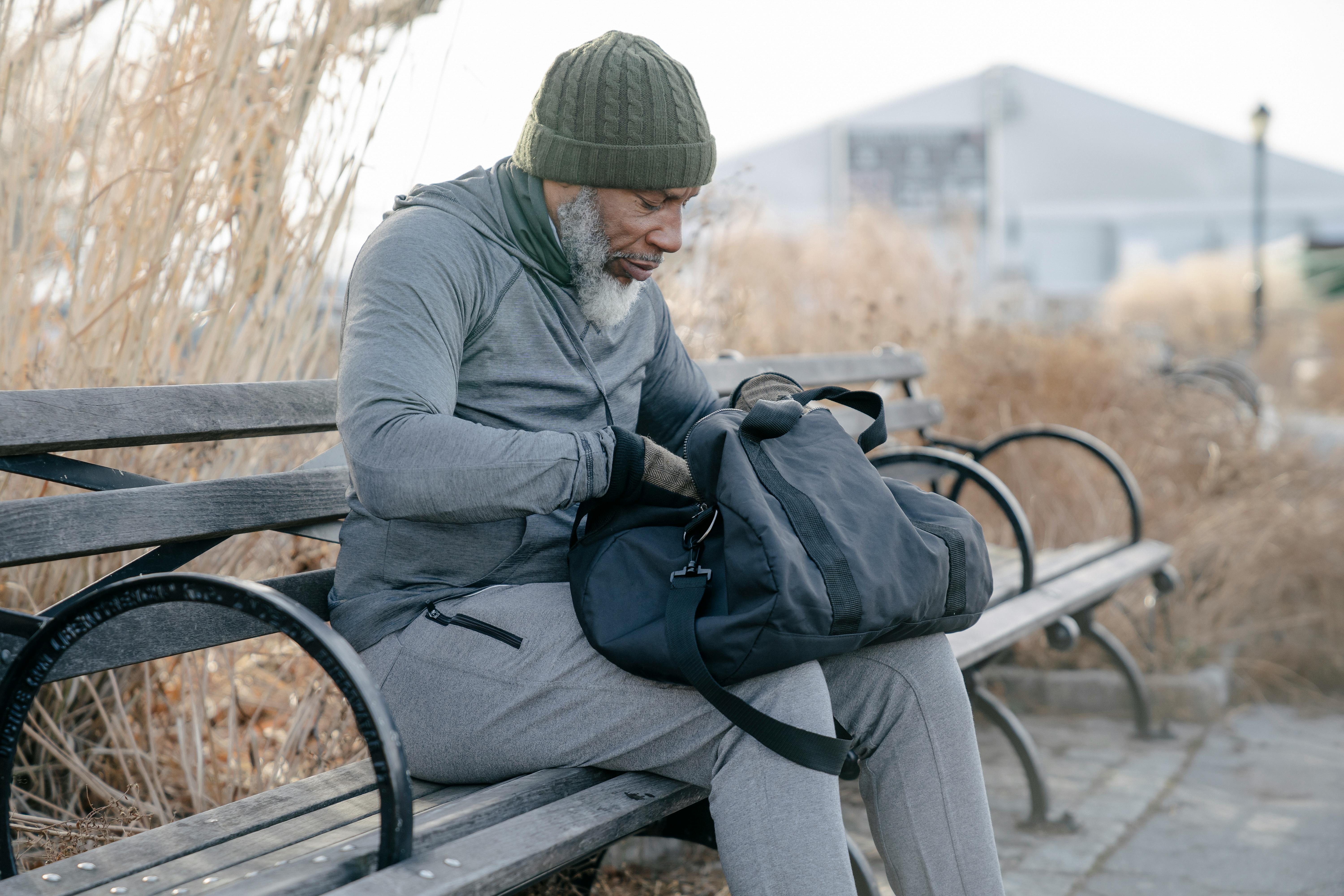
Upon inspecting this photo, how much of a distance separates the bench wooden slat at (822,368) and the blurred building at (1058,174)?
29.7 metres

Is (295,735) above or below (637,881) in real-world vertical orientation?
above

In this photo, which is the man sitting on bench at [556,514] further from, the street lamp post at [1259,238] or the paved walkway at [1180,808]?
the street lamp post at [1259,238]

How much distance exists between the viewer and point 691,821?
1854 millimetres

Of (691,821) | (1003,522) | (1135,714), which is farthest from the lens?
(1003,522)

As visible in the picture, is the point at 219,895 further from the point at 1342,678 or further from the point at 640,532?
the point at 1342,678

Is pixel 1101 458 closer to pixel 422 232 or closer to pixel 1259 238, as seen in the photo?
pixel 422 232

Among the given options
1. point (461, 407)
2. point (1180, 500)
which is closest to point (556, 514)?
point (461, 407)

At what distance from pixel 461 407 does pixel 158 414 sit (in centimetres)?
45

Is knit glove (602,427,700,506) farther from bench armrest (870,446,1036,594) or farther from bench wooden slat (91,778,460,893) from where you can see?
bench armrest (870,446,1036,594)

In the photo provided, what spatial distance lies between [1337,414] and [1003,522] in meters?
6.88

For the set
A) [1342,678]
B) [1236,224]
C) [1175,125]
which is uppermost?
[1175,125]

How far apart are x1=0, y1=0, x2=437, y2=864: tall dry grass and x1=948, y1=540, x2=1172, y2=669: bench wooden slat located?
1.26 metres

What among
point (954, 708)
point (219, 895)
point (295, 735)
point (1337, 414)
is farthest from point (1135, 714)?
point (1337, 414)

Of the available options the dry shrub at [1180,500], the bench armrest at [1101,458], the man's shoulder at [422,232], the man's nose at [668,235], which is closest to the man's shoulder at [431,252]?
the man's shoulder at [422,232]
